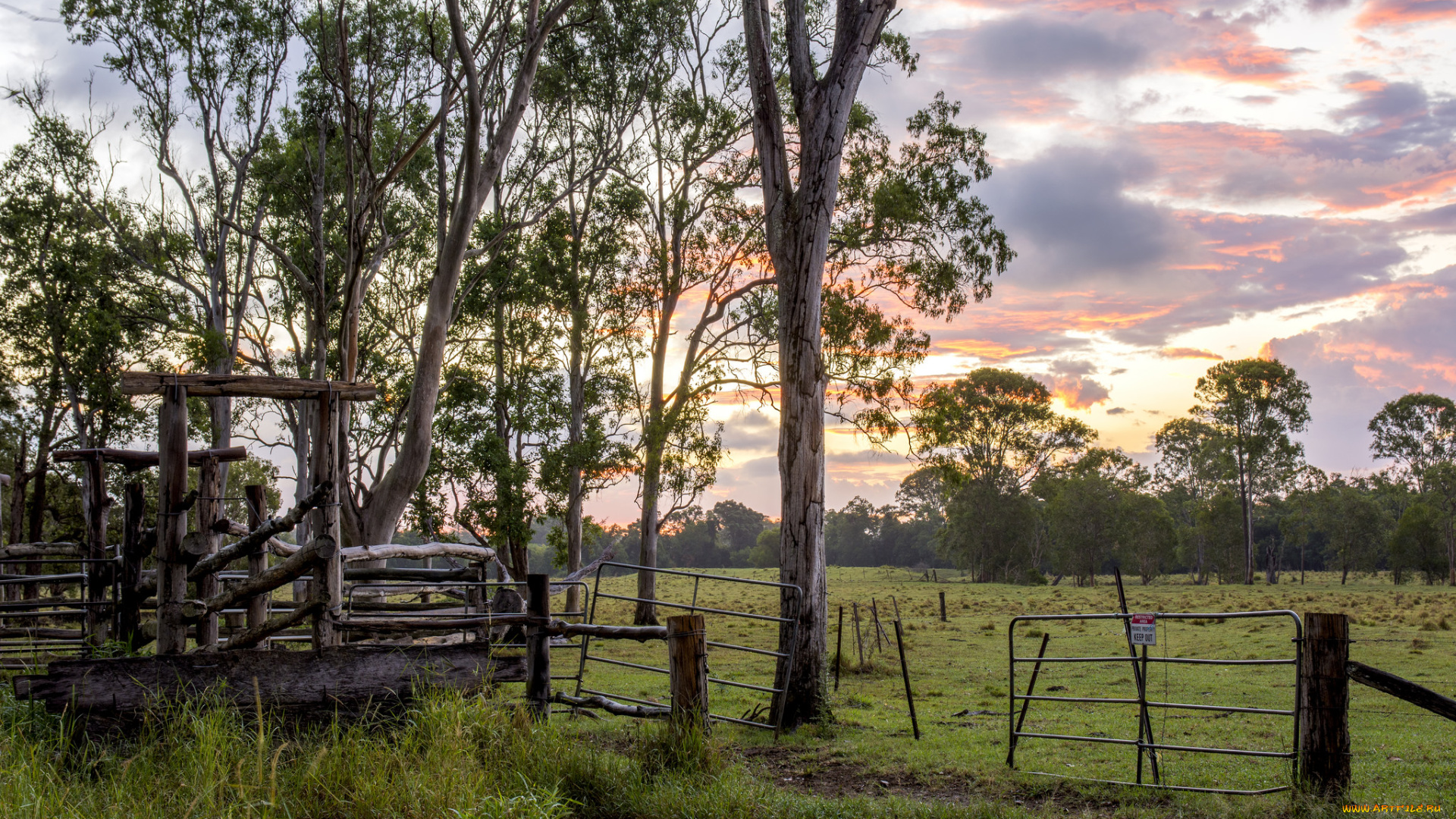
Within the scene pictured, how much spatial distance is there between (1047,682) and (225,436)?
59.6 feet

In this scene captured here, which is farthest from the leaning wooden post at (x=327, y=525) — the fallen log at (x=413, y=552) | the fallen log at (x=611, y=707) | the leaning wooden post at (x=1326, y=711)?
the leaning wooden post at (x=1326, y=711)

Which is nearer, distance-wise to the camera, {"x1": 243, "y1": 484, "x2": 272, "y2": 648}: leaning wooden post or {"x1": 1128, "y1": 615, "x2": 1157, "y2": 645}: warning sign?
{"x1": 1128, "y1": 615, "x2": 1157, "y2": 645}: warning sign

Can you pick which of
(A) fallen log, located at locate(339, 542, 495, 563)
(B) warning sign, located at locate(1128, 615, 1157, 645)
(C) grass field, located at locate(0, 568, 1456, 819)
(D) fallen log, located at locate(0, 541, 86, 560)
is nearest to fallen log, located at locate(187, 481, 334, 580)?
(C) grass field, located at locate(0, 568, 1456, 819)

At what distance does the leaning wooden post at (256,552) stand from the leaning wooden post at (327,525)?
139 centimetres

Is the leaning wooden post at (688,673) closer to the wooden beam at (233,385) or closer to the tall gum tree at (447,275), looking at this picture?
the wooden beam at (233,385)

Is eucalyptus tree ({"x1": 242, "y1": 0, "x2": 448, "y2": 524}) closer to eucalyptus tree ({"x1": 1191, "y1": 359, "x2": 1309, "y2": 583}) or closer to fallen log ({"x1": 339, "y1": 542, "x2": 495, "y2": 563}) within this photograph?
fallen log ({"x1": 339, "y1": 542, "x2": 495, "y2": 563})

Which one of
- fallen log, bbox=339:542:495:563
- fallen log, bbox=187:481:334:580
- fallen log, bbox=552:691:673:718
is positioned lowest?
fallen log, bbox=552:691:673:718

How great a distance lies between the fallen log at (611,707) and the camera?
646 cm

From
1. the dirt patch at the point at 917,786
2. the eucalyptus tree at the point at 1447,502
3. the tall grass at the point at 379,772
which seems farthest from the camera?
the eucalyptus tree at the point at 1447,502

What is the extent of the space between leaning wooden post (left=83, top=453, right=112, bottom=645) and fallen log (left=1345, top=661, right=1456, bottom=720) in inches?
485

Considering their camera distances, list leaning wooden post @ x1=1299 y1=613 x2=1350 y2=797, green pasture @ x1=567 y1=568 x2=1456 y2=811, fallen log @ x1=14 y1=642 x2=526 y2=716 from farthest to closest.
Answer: green pasture @ x1=567 y1=568 x2=1456 y2=811, leaning wooden post @ x1=1299 y1=613 x2=1350 y2=797, fallen log @ x1=14 y1=642 x2=526 y2=716

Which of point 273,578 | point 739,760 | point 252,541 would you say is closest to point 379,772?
point 273,578

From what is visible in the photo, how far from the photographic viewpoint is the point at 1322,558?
65.3 m

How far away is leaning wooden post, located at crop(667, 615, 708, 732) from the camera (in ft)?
19.7
